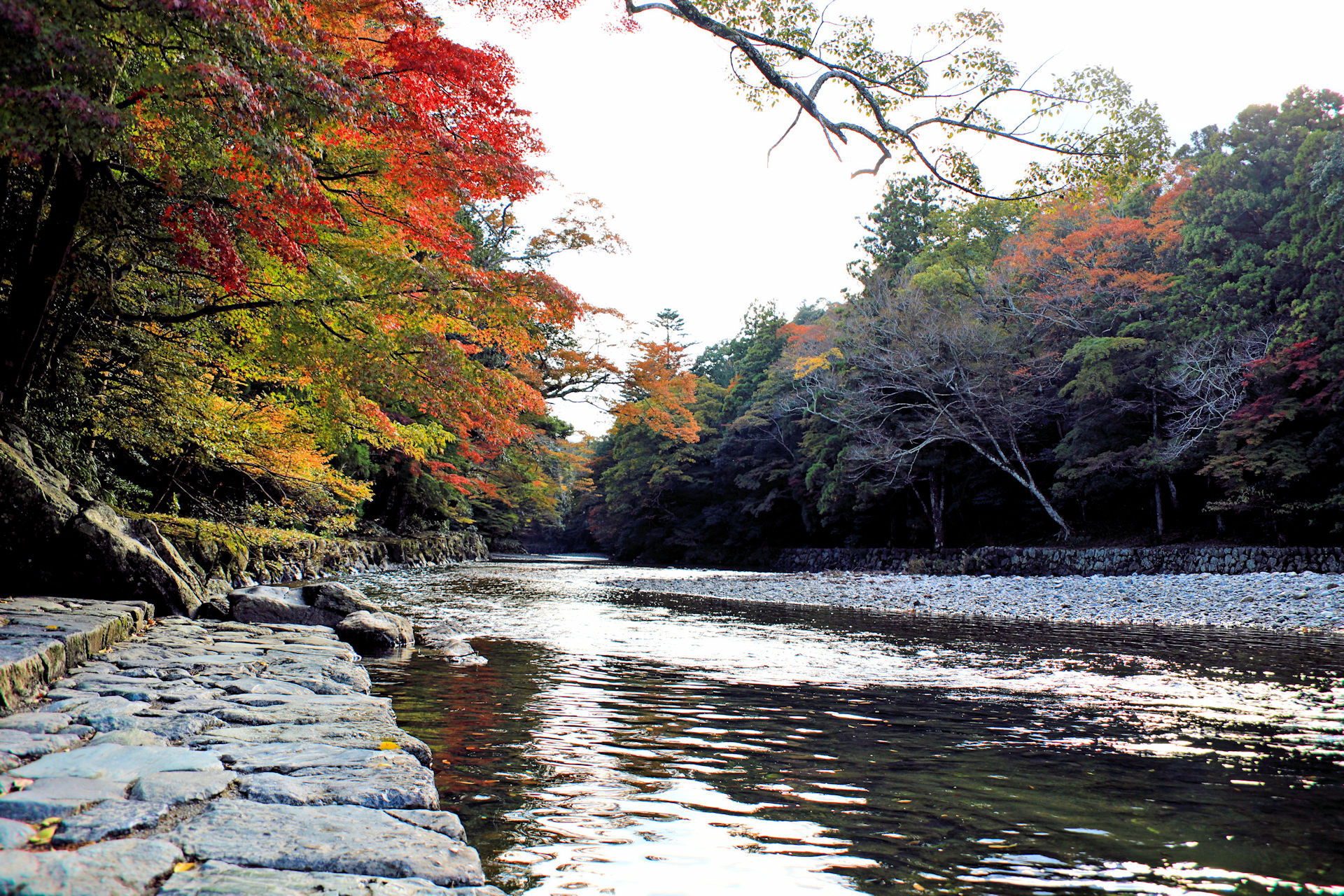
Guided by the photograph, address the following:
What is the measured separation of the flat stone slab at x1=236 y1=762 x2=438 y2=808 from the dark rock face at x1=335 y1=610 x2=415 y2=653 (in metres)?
4.25

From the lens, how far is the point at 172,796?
2018 mm

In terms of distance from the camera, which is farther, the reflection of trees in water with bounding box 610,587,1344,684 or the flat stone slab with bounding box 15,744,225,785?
the reflection of trees in water with bounding box 610,587,1344,684

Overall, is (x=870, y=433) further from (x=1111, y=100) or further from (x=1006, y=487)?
(x=1111, y=100)

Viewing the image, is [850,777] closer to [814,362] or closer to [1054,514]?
[1054,514]

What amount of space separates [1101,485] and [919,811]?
75.1 ft

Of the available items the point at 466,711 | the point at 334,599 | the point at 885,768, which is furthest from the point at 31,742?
the point at 334,599

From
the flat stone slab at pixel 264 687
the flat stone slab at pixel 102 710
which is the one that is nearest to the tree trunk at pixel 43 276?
the flat stone slab at pixel 264 687

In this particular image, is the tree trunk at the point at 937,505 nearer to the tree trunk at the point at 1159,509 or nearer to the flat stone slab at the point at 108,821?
the tree trunk at the point at 1159,509

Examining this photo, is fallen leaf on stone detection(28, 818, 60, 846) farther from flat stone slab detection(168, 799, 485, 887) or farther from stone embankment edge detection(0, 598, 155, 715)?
stone embankment edge detection(0, 598, 155, 715)

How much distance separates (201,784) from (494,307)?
8.17 meters

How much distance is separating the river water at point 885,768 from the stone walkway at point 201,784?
0.40 m

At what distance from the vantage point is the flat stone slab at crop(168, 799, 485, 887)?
5.66ft

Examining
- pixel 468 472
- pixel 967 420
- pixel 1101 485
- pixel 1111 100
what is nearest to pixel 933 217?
pixel 967 420

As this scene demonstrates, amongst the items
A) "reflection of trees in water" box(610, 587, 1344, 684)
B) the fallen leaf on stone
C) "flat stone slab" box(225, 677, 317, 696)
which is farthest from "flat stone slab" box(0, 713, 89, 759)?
"reflection of trees in water" box(610, 587, 1344, 684)
